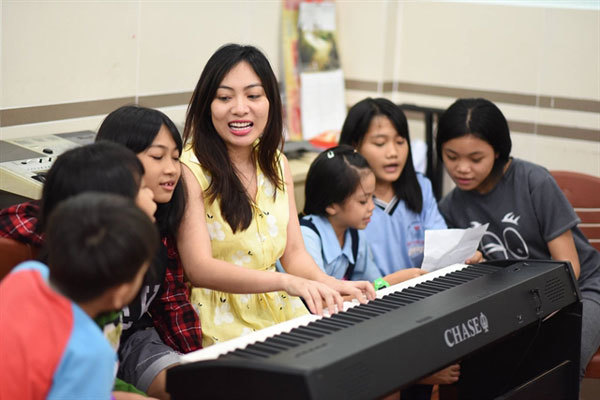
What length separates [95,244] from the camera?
4.77ft

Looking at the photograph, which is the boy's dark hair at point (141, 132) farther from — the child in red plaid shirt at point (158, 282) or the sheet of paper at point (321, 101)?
the sheet of paper at point (321, 101)

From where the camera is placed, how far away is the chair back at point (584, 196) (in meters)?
3.10

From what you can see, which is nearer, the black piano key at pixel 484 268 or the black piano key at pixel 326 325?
the black piano key at pixel 326 325

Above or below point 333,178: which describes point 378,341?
below

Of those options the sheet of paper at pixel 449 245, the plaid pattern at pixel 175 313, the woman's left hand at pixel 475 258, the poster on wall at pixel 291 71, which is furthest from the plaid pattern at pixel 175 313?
the poster on wall at pixel 291 71

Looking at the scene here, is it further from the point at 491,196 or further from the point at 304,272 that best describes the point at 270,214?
the point at 491,196

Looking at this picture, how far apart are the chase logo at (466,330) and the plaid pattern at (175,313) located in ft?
2.41

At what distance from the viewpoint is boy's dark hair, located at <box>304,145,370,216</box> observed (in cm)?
274

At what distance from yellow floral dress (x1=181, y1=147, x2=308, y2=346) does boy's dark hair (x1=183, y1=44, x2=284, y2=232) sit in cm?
2

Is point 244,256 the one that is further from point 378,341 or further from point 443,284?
point 378,341

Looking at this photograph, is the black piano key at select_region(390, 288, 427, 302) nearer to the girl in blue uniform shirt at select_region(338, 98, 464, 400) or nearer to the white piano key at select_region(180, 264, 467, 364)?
the white piano key at select_region(180, 264, 467, 364)

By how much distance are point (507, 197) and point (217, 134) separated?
1.11 metres

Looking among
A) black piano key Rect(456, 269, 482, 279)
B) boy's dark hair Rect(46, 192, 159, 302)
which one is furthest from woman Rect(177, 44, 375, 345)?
boy's dark hair Rect(46, 192, 159, 302)

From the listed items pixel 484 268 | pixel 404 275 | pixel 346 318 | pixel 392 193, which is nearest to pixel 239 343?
pixel 346 318
